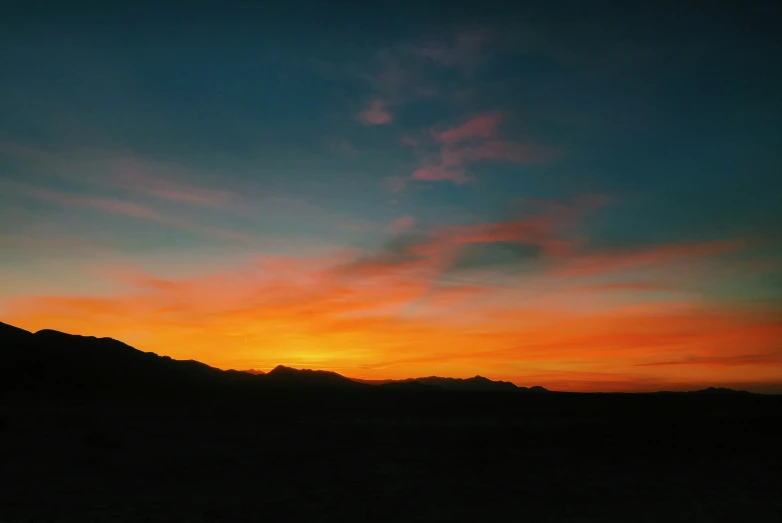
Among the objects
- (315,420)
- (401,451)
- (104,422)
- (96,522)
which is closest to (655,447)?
(401,451)

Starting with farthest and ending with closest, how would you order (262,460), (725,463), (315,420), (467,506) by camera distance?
(315,420)
(725,463)
(262,460)
(467,506)

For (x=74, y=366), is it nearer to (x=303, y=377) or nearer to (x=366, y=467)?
(x=366, y=467)

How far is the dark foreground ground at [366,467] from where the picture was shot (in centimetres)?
1513

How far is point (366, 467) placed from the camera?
20.2m

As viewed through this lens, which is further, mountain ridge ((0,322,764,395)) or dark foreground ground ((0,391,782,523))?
mountain ridge ((0,322,764,395))

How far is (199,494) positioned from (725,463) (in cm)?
1960

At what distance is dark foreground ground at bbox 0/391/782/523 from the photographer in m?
15.1

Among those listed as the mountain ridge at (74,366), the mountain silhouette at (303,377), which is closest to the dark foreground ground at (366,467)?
the mountain ridge at (74,366)

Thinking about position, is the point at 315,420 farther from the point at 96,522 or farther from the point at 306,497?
the point at 96,522

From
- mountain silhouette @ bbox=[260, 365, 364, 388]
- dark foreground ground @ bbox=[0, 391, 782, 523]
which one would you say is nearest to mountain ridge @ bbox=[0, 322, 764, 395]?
dark foreground ground @ bbox=[0, 391, 782, 523]

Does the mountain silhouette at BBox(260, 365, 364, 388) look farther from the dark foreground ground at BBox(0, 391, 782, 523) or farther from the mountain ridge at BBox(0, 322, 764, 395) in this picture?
the dark foreground ground at BBox(0, 391, 782, 523)

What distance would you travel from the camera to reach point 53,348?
6019cm

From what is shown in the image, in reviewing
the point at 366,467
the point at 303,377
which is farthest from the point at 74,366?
the point at 303,377

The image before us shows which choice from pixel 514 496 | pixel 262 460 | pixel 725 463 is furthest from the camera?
pixel 725 463
